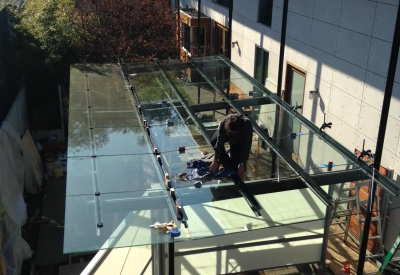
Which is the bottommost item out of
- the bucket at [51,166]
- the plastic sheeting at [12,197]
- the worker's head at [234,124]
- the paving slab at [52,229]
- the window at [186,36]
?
the paving slab at [52,229]

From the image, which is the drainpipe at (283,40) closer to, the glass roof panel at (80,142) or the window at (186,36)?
the glass roof panel at (80,142)

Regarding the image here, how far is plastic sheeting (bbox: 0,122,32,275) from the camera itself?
779cm

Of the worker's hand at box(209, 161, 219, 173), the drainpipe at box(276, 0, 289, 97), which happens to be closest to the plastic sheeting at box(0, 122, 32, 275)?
the worker's hand at box(209, 161, 219, 173)

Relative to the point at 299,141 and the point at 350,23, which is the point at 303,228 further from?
the point at 350,23

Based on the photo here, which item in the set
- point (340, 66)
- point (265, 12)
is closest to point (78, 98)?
point (340, 66)

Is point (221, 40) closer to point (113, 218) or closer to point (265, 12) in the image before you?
point (265, 12)

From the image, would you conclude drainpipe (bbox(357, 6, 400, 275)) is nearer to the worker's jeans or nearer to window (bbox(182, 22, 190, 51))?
the worker's jeans

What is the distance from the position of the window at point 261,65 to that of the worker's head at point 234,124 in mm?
6631

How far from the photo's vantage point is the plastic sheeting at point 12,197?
7785mm

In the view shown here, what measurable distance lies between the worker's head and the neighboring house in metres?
1.19

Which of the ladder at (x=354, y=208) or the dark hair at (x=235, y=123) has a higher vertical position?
the dark hair at (x=235, y=123)

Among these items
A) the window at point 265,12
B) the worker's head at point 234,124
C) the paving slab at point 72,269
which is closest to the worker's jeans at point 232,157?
the worker's head at point 234,124

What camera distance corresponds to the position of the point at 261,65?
12156mm

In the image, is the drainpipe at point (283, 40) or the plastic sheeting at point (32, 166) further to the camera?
the plastic sheeting at point (32, 166)
